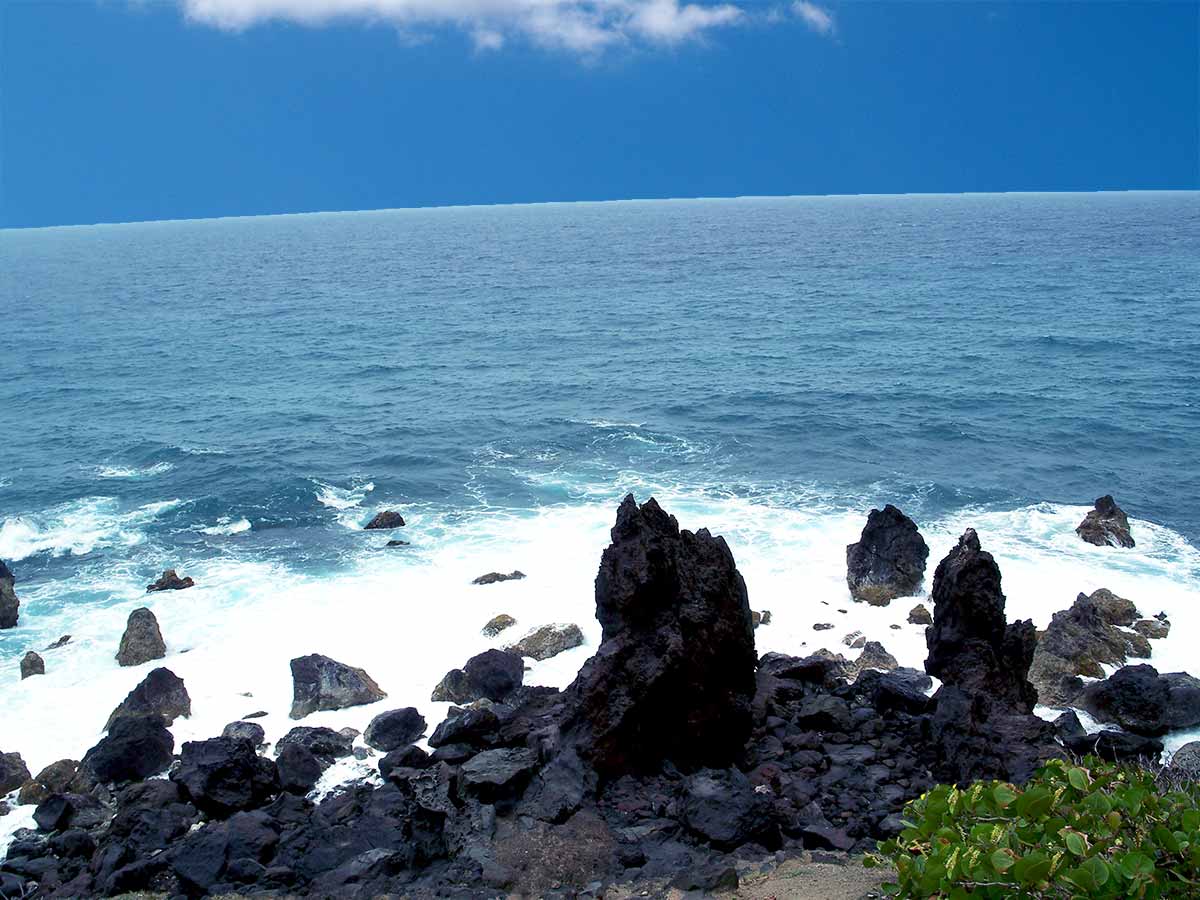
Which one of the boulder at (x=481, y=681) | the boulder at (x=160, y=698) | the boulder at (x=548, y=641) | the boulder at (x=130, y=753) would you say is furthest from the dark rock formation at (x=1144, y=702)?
the boulder at (x=160, y=698)

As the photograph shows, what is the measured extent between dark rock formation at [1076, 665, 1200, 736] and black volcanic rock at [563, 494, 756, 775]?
1023 centimetres

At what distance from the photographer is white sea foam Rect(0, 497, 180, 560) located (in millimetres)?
41562

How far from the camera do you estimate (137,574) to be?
38.5m

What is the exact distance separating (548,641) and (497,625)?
2.46 metres

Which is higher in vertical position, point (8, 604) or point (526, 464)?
point (526, 464)

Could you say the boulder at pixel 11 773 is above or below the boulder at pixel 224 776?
below

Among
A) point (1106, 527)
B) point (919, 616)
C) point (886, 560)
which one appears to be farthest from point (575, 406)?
point (919, 616)

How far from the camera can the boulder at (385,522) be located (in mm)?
43250

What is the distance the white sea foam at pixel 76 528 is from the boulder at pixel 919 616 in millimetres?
32249

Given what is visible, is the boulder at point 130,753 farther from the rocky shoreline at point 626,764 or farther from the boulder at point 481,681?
the boulder at point 481,681

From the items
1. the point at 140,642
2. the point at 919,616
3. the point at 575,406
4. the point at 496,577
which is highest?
the point at 575,406

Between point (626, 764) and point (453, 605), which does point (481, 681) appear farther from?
point (626, 764)

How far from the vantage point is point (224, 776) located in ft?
75.3

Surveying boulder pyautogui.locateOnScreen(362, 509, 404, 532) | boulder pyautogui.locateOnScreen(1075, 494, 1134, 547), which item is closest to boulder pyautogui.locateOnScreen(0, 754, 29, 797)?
boulder pyautogui.locateOnScreen(362, 509, 404, 532)
